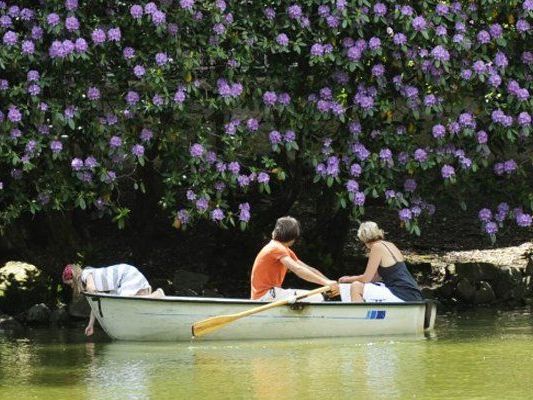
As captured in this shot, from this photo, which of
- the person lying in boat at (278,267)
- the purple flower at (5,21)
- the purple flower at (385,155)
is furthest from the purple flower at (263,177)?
the purple flower at (5,21)

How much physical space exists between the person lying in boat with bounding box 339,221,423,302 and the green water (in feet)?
1.72

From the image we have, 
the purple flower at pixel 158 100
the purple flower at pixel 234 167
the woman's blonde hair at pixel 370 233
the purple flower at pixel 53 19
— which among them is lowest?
the woman's blonde hair at pixel 370 233

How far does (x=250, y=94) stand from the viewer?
13.0 metres

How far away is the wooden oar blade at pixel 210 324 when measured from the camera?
38.7ft

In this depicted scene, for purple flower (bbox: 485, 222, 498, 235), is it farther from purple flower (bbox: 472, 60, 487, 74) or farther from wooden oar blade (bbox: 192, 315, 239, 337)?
wooden oar blade (bbox: 192, 315, 239, 337)

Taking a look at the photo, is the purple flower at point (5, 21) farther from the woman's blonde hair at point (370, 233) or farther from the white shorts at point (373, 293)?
the white shorts at point (373, 293)


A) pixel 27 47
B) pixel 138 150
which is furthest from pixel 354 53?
pixel 27 47

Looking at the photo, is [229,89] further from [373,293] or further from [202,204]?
[373,293]

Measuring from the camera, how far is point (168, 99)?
12.3 m

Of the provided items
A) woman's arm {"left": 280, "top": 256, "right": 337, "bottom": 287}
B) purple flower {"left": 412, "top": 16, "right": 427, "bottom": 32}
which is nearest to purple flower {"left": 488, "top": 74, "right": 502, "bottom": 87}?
purple flower {"left": 412, "top": 16, "right": 427, "bottom": 32}

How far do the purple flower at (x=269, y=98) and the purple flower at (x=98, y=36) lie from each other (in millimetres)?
1747

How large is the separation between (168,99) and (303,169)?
2447 millimetres

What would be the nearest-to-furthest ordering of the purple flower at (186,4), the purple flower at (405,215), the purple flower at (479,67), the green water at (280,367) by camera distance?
the green water at (280,367) < the purple flower at (186,4) < the purple flower at (479,67) < the purple flower at (405,215)

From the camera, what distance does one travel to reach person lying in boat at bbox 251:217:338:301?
1225cm
